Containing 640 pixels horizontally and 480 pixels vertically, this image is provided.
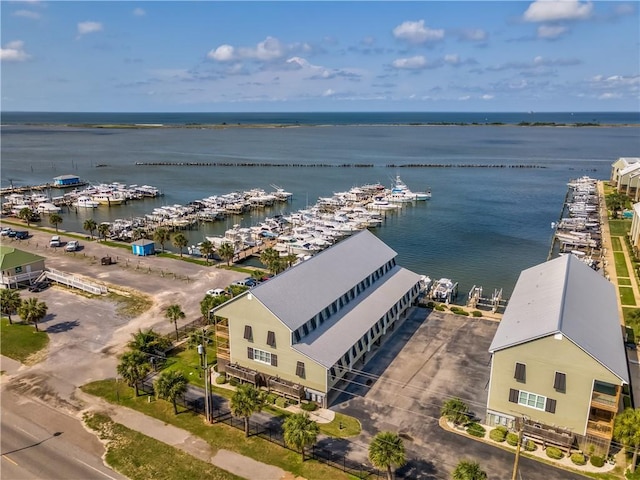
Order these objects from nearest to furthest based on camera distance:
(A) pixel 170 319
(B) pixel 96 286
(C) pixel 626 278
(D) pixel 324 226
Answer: (A) pixel 170 319 → (B) pixel 96 286 → (C) pixel 626 278 → (D) pixel 324 226

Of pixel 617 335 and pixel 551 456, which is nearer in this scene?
pixel 551 456

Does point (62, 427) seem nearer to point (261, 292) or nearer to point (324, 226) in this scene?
point (261, 292)

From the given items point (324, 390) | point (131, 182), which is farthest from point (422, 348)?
point (131, 182)

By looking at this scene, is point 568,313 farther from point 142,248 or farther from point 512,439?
point 142,248

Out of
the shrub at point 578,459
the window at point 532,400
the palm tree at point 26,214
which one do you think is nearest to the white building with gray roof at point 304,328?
the window at point 532,400

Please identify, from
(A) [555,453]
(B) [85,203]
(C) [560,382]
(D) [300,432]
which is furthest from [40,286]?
(B) [85,203]

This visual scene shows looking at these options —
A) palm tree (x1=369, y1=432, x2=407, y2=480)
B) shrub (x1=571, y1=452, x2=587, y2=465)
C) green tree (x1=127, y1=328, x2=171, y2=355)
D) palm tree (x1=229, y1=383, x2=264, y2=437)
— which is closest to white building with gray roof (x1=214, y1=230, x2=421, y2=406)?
palm tree (x1=229, y1=383, x2=264, y2=437)

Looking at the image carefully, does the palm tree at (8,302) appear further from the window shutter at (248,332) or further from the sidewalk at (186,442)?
the window shutter at (248,332)
